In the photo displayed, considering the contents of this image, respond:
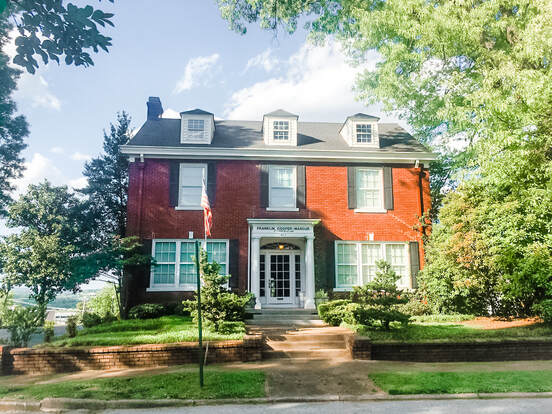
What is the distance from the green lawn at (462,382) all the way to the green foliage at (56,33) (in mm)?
7538

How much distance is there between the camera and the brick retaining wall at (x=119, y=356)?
9141 mm

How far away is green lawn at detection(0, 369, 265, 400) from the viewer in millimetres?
6762

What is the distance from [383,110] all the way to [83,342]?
14524 millimetres

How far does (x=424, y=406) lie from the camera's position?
6281 mm

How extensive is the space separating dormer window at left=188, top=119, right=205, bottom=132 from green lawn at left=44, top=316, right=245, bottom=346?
7.96 m

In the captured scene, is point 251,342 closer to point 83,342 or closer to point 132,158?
point 83,342

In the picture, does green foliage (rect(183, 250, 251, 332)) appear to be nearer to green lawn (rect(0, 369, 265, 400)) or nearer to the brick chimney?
green lawn (rect(0, 369, 265, 400))

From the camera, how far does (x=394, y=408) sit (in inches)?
244

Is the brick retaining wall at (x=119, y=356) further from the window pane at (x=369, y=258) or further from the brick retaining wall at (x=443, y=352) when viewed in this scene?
the window pane at (x=369, y=258)

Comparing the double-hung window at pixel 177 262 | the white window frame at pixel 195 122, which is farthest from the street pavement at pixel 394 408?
the white window frame at pixel 195 122

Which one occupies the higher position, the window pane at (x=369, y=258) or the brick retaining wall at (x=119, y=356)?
the window pane at (x=369, y=258)

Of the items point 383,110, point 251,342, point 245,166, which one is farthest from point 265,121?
point 251,342

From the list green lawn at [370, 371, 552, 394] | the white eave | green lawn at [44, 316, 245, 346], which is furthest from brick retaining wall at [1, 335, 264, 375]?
the white eave

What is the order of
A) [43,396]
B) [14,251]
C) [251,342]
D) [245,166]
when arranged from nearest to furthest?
[43,396], [251,342], [14,251], [245,166]
